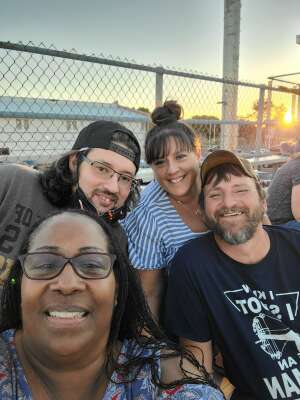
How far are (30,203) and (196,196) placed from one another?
1071 mm

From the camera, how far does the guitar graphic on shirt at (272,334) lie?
72.2 inches

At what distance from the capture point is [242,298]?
190 centimetres

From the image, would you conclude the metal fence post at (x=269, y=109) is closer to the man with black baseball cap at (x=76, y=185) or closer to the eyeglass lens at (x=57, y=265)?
the man with black baseball cap at (x=76, y=185)

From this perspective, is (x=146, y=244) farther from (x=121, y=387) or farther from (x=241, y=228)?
(x=121, y=387)

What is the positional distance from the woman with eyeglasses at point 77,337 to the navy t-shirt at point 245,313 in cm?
43

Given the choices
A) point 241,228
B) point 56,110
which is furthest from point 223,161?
point 56,110

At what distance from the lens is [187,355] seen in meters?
1.50

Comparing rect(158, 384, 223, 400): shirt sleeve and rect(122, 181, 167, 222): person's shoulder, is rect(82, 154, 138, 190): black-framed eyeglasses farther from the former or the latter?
rect(158, 384, 223, 400): shirt sleeve

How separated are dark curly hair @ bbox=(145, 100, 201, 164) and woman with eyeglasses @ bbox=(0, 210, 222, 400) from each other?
1.08m

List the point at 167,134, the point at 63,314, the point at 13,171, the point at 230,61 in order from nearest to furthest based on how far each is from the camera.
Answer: the point at 63,314
the point at 13,171
the point at 167,134
the point at 230,61

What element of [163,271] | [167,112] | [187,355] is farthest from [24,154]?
[187,355]

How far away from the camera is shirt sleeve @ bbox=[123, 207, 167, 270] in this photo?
2254mm

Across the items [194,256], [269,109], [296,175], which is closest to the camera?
[194,256]

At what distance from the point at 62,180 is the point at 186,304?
96cm
